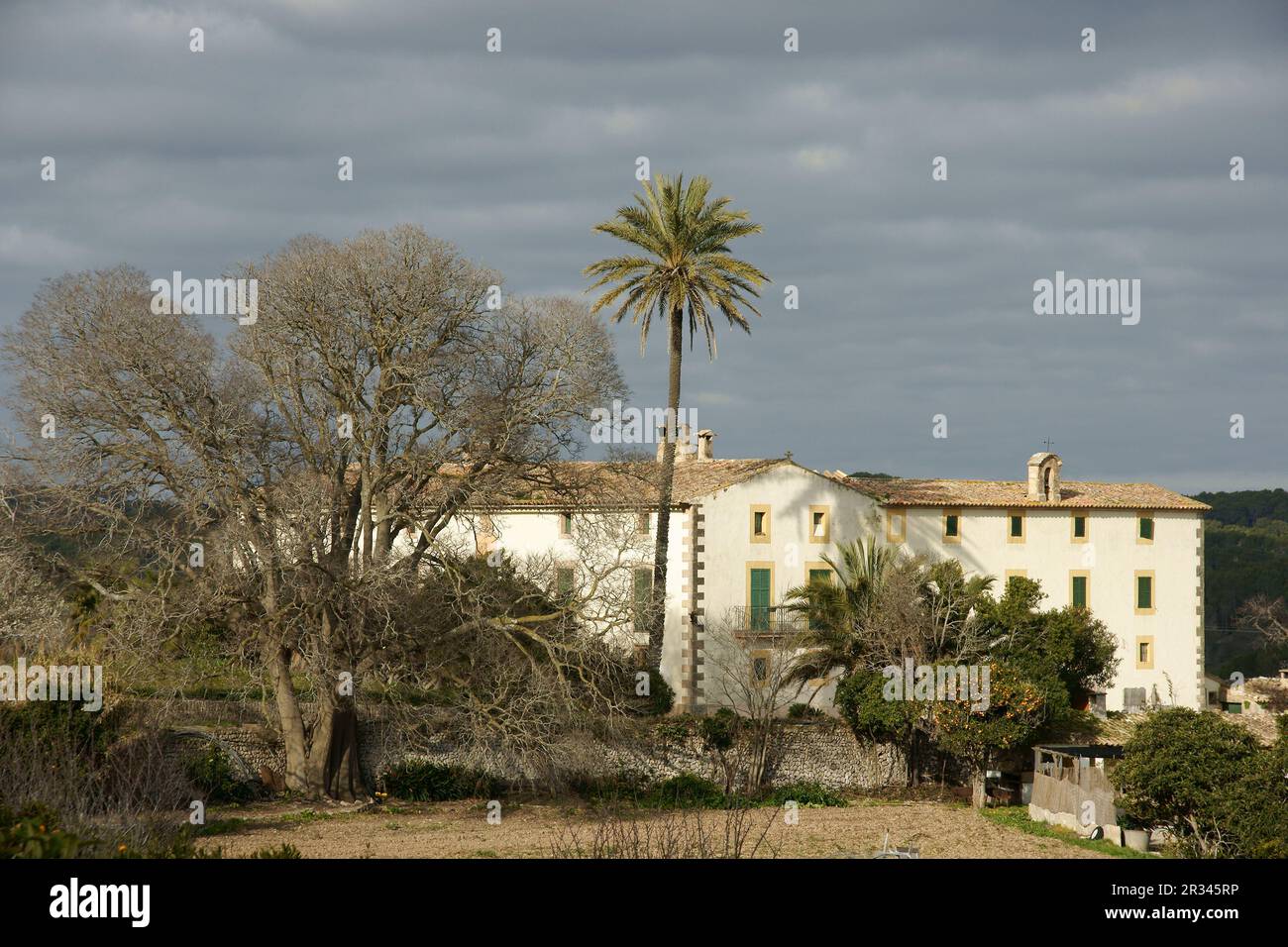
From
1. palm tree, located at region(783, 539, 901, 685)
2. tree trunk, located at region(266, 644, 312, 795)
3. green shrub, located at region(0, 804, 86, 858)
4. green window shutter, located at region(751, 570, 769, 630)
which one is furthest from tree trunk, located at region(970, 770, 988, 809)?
green shrub, located at region(0, 804, 86, 858)

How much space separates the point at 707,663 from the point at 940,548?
9.65 metres

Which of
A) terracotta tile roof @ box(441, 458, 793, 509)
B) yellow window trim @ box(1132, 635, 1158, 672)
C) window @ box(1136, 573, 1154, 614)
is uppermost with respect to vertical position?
terracotta tile roof @ box(441, 458, 793, 509)

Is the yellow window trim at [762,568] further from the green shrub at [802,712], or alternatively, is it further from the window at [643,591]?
the green shrub at [802,712]

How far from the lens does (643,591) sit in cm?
3944

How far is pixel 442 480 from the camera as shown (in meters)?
30.7

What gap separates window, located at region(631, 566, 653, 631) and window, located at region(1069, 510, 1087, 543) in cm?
1603

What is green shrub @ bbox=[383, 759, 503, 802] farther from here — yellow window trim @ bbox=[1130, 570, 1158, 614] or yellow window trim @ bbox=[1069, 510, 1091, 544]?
yellow window trim @ bbox=[1130, 570, 1158, 614]

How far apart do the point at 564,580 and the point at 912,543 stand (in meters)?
12.8

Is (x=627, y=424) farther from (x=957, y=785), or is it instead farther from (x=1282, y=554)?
(x=1282, y=554)

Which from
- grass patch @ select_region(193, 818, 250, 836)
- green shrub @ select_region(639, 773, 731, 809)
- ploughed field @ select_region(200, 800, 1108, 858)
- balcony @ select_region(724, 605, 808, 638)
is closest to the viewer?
ploughed field @ select_region(200, 800, 1108, 858)

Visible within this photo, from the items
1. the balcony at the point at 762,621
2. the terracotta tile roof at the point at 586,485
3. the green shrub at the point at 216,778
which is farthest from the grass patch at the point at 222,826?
the balcony at the point at 762,621

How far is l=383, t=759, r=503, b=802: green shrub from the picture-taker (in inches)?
1265

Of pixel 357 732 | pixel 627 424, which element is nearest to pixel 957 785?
pixel 627 424

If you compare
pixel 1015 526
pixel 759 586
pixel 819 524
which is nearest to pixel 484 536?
pixel 759 586
